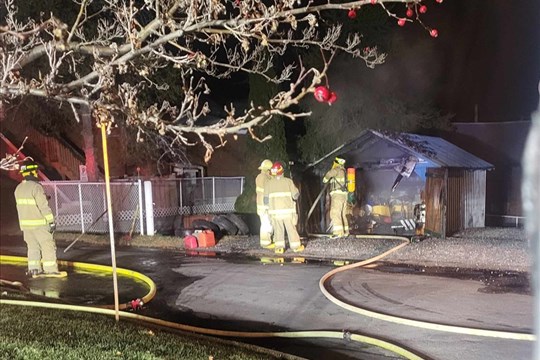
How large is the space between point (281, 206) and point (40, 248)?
4.71 meters

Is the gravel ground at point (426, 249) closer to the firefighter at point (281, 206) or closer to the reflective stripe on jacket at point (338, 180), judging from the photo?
the firefighter at point (281, 206)

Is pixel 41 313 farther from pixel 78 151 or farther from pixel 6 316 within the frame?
pixel 78 151

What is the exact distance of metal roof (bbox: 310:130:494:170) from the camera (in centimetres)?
1251

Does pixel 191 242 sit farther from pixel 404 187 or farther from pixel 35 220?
pixel 404 187

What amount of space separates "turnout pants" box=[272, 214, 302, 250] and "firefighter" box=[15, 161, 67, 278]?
440cm

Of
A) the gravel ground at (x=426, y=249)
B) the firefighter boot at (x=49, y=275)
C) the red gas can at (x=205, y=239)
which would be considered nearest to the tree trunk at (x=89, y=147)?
the gravel ground at (x=426, y=249)

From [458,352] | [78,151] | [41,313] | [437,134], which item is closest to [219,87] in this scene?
[78,151]

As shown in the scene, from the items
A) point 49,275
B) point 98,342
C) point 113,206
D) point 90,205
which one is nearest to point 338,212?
point 49,275

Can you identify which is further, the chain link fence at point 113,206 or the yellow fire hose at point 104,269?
the chain link fence at point 113,206

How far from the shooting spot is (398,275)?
8.38m

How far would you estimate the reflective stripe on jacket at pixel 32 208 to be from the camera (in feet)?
28.8

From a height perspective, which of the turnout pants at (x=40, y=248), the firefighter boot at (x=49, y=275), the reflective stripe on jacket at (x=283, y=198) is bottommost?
the firefighter boot at (x=49, y=275)

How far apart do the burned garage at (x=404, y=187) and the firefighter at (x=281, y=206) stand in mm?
2745

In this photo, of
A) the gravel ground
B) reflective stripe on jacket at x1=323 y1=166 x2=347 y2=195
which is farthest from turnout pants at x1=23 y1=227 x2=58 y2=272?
reflective stripe on jacket at x1=323 y1=166 x2=347 y2=195
